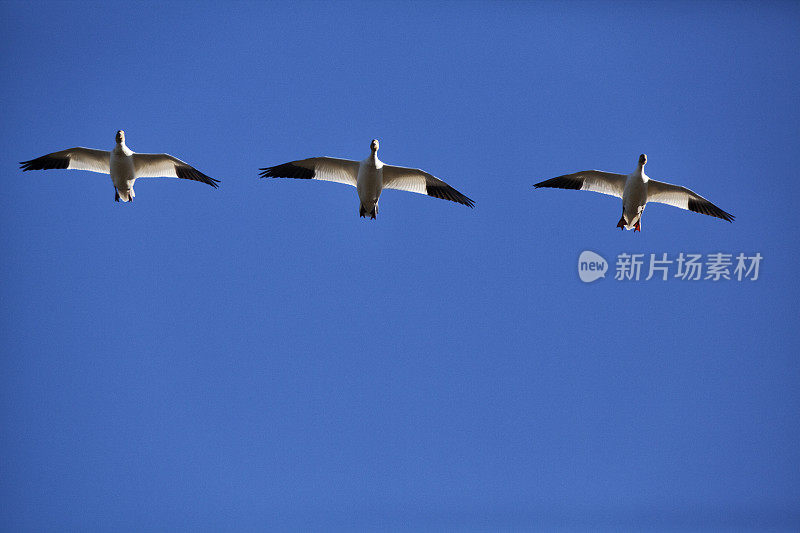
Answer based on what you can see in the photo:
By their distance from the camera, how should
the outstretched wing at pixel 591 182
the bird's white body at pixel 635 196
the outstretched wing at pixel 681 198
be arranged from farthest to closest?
1. the outstretched wing at pixel 591 182
2. the outstretched wing at pixel 681 198
3. the bird's white body at pixel 635 196

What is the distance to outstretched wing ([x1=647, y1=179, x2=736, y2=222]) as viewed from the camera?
1698cm

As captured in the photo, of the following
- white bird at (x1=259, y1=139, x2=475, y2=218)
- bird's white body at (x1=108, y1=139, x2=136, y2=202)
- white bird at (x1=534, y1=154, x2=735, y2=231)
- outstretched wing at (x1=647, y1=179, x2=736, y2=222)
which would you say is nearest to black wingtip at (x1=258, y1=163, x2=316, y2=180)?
white bird at (x1=259, y1=139, x2=475, y2=218)

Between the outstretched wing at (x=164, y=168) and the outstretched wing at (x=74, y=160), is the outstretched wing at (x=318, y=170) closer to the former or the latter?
the outstretched wing at (x=164, y=168)

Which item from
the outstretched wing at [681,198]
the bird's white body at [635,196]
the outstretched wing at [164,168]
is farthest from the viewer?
the outstretched wing at [681,198]

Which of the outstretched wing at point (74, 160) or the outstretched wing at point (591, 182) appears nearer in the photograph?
the outstretched wing at point (74, 160)

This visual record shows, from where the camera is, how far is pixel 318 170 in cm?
1652

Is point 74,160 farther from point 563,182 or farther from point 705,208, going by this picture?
point 705,208

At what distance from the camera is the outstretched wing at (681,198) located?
55.7 feet

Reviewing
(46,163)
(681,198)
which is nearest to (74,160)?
(46,163)

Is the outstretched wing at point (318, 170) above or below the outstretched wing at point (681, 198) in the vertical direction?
below

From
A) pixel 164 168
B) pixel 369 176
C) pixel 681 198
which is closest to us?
pixel 369 176

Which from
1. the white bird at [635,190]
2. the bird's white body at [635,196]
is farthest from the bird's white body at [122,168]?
the bird's white body at [635,196]

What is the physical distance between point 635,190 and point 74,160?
10.0 m

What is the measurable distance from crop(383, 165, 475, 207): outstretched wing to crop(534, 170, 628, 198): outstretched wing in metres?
1.62
